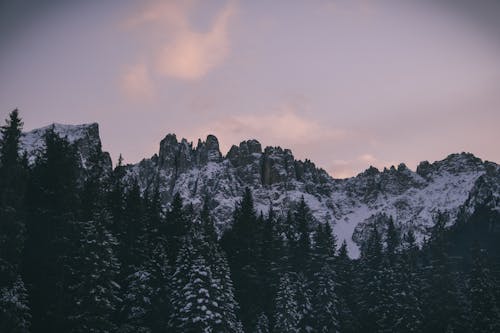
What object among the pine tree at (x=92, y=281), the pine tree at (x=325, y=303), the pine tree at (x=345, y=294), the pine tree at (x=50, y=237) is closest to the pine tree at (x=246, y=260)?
the pine tree at (x=325, y=303)

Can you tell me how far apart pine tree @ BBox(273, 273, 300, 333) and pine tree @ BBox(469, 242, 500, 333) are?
1690cm

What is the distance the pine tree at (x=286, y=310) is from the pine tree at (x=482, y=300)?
1690 centimetres

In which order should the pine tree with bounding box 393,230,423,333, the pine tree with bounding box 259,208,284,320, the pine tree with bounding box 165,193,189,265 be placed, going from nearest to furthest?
the pine tree with bounding box 165,193,189,265, the pine tree with bounding box 259,208,284,320, the pine tree with bounding box 393,230,423,333

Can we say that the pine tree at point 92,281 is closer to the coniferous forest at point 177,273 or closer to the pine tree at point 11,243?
the coniferous forest at point 177,273

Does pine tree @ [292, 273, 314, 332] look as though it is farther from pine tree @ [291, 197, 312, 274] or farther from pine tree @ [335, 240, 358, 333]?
pine tree @ [291, 197, 312, 274]

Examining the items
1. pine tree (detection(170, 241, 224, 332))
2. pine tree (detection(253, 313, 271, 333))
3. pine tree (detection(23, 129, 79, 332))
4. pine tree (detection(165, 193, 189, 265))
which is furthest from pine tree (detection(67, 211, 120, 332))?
pine tree (detection(253, 313, 271, 333))

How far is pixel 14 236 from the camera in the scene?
3247cm

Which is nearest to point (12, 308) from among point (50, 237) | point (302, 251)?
point (50, 237)

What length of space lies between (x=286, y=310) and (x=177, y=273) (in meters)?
14.3

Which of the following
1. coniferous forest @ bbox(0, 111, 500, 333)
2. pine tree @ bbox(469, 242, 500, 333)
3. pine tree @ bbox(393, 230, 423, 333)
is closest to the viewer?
coniferous forest @ bbox(0, 111, 500, 333)

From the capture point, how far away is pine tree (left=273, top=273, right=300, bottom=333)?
55375 millimetres

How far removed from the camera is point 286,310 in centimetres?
5569

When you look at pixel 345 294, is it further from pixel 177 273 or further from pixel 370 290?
pixel 177 273

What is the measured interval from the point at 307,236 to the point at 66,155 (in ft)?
112
